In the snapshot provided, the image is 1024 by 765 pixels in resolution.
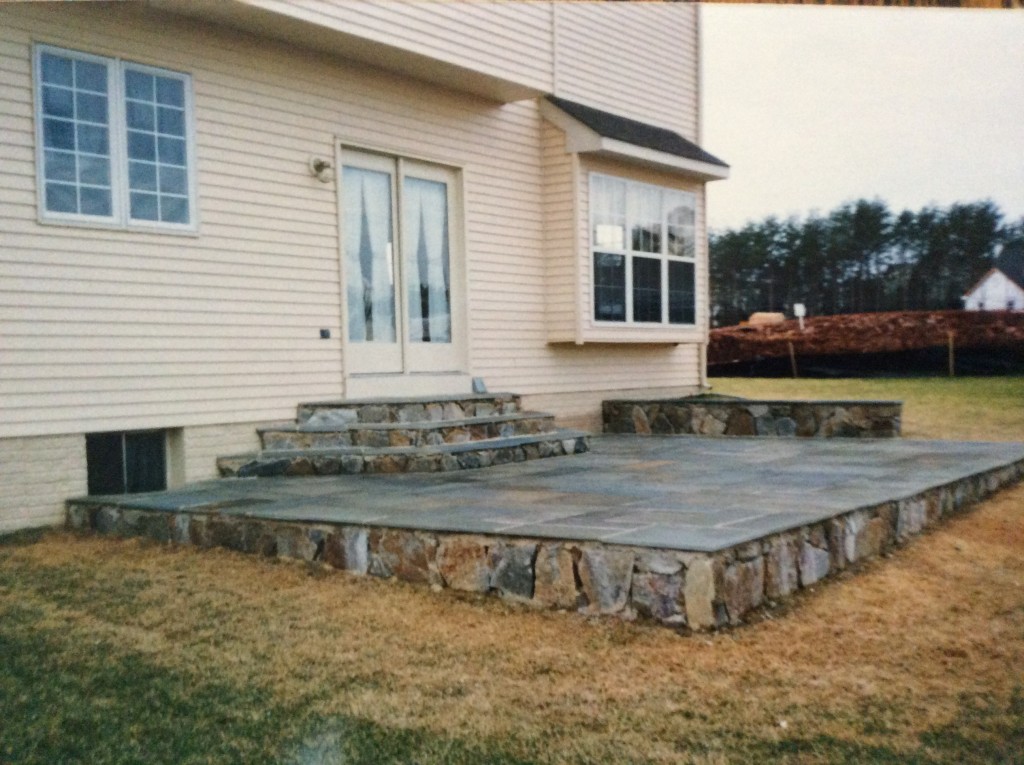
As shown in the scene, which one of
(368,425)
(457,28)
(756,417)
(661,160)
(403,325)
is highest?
(457,28)

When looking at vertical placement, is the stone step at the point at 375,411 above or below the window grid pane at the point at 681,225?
below

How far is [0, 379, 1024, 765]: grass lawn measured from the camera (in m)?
2.41

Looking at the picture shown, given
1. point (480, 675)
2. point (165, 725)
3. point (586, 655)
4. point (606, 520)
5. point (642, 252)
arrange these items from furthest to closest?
point (642, 252) < point (606, 520) < point (586, 655) < point (480, 675) < point (165, 725)

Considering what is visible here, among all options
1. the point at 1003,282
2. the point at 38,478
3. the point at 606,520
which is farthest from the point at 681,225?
the point at 1003,282

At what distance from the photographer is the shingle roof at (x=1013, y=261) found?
29609mm

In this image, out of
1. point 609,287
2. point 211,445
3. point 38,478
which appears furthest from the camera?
point 609,287

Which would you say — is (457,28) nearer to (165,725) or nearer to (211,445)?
(211,445)

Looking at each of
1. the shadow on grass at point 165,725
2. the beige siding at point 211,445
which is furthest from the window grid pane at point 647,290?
the shadow on grass at point 165,725

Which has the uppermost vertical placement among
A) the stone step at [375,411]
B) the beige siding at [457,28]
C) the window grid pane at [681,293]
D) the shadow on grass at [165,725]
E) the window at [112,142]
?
the beige siding at [457,28]

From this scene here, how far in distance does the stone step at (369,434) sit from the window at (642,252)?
316 cm

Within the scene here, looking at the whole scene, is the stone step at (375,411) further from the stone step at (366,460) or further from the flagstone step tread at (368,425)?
the stone step at (366,460)

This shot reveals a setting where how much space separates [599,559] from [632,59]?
8.68 meters

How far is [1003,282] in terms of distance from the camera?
3048cm

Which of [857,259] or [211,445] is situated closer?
[211,445]
